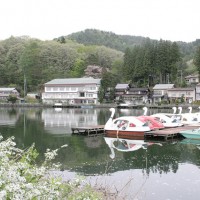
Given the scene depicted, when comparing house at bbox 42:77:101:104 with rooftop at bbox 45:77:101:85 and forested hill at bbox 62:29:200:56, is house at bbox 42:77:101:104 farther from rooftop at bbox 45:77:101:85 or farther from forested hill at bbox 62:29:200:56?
forested hill at bbox 62:29:200:56

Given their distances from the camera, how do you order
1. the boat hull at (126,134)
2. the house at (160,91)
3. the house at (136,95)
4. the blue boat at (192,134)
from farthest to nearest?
the house at (136,95) < the house at (160,91) < the boat hull at (126,134) < the blue boat at (192,134)

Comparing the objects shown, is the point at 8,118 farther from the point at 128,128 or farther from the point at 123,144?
the point at 123,144

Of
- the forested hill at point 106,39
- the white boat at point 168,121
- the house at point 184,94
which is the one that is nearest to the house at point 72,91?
the house at point 184,94

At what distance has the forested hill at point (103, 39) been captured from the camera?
442 feet

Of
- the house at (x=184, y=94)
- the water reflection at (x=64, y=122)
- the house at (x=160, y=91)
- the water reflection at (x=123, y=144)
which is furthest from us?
the house at (x=160, y=91)

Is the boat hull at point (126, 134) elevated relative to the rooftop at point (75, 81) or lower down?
lower down

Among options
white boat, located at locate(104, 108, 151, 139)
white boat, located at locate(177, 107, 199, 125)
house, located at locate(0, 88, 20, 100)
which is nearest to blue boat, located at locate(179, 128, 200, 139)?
white boat, located at locate(104, 108, 151, 139)

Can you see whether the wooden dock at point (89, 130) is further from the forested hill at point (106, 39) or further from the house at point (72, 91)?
the forested hill at point (106, 39)

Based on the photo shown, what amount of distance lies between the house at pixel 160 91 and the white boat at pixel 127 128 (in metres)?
46.2

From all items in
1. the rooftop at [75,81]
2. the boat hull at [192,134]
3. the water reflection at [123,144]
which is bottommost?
the water reflection at [123,144]

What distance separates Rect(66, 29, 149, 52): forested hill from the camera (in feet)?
442

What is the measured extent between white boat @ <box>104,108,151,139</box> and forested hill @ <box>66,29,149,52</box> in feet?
359

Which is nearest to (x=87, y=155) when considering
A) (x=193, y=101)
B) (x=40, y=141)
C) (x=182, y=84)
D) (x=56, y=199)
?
(x=40, y=141)

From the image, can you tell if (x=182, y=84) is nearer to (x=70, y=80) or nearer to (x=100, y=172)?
(x=70, y=80)
